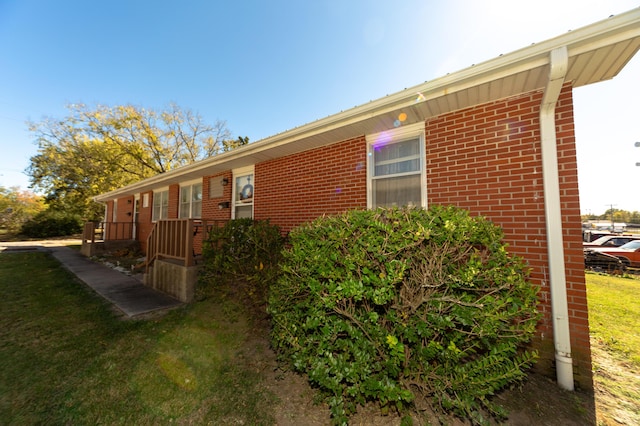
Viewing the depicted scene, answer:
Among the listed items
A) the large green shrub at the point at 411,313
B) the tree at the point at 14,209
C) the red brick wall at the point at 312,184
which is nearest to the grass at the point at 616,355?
the large green shrub at the point at 411,313

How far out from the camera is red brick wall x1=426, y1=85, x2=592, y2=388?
2471 millimetres

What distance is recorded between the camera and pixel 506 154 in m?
2.88

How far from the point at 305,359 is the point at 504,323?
173 cm

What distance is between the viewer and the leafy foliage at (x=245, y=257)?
12.2ft

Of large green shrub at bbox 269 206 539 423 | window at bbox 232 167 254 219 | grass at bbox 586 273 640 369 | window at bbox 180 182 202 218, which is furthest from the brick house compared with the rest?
window at bbox 180 182 202 218

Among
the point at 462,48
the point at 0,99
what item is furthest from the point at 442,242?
the point at 0,99

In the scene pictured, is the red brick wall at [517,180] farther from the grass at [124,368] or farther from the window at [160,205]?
Result: the window at [160,205]

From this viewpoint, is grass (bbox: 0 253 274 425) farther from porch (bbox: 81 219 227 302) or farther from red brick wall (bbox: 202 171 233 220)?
red brick wall (bbox: 202 171 233 220)

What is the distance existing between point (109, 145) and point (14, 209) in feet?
62.5

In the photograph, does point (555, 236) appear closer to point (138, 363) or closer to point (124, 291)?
point (138, 363)

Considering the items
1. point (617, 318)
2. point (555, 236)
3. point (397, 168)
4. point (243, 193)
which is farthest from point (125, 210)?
point (617, 318)

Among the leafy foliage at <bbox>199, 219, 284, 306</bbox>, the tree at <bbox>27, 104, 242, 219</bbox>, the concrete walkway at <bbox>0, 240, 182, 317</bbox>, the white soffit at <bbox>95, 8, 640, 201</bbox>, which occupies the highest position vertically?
the tree at <bbox>27, 104, 242, 219</bbox>

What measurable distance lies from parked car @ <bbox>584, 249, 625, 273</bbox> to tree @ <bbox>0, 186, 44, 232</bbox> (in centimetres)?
4288

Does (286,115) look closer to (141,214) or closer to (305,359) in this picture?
(141,214)
